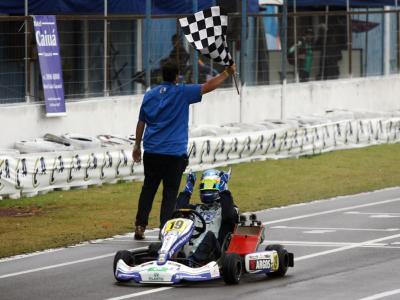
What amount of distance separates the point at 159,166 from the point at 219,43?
1580mm

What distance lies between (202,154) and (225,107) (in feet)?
13.9

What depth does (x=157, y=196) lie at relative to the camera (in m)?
18.9

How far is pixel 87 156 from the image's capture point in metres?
19.7

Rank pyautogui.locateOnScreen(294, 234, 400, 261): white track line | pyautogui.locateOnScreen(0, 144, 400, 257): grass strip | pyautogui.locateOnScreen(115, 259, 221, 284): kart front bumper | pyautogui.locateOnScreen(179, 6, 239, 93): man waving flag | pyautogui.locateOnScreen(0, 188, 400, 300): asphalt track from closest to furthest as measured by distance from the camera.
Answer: pyautogui.locateOnScreen(0, 188, 400, 300): asphalt track, pyautogui.locateOnScreen(115, 259, 221, 284): kart front bumper, pyautogui.locateOnScreen(294, 234, 400, 261): white track line, pyautogui.locateOnScreen(179, 6, 239, 93): man waving flag, pyautogui.locateOnScreen(0, 144, 400, 257): grass strip

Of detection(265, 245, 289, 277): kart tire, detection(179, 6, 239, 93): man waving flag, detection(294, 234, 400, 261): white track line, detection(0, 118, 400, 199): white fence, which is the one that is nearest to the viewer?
detection(265, 245, 289, 277): kart tire

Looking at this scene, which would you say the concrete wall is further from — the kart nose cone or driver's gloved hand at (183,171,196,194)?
the kart nose cone

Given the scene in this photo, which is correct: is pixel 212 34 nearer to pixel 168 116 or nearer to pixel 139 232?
pixel 168 116

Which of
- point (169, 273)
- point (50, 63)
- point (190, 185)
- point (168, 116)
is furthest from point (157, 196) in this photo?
point (169, 273)

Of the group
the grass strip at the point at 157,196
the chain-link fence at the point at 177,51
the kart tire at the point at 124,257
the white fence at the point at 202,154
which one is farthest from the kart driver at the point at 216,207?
the chain-link fence at the point at 177,51

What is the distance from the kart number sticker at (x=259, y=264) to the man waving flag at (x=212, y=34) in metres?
2.49

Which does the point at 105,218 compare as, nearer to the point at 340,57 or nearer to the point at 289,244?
the point at 289,244

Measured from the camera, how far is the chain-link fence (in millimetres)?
21719

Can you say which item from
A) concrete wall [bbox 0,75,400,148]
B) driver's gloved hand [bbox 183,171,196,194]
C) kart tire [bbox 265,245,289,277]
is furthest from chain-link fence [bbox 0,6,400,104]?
kart tire [bbox 265,245,289,277]

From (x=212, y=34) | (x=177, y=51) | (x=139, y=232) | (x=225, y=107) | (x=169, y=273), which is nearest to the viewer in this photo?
(x=169, y=273)
